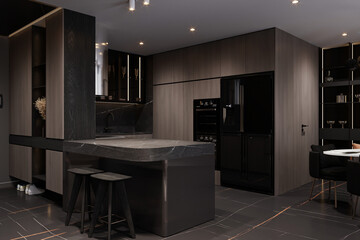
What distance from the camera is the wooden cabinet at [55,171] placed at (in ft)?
13.6

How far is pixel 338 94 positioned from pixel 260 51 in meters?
2.53

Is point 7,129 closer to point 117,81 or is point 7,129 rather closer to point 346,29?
point 117,81

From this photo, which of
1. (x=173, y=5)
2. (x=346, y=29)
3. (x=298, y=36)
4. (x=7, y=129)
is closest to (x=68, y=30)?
(x=173, y=5)

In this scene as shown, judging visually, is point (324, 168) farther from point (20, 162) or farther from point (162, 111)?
point (20, 162)

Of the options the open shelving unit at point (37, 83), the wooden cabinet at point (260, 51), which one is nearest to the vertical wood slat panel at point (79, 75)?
the open shelving unit at point (37, 83)

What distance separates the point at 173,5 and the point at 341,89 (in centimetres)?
433

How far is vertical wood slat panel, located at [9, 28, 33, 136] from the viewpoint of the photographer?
4.92 meters

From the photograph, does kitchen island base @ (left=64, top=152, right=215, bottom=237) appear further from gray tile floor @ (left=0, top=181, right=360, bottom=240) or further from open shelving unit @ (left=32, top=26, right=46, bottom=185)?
open shelving unit @ (left=32, top=26, right=46, bottom=185)

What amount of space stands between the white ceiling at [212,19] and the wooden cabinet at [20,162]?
2.22 meters

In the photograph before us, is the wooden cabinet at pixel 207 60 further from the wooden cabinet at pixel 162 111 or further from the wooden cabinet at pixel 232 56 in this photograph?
the wooden cabinet at pixel 162 111

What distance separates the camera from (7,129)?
565 cm

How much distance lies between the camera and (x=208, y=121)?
5781 millimetres

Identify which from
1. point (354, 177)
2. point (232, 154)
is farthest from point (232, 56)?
point (354, 177)

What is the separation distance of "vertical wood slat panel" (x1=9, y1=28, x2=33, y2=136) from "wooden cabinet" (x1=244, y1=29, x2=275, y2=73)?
3510 mm
